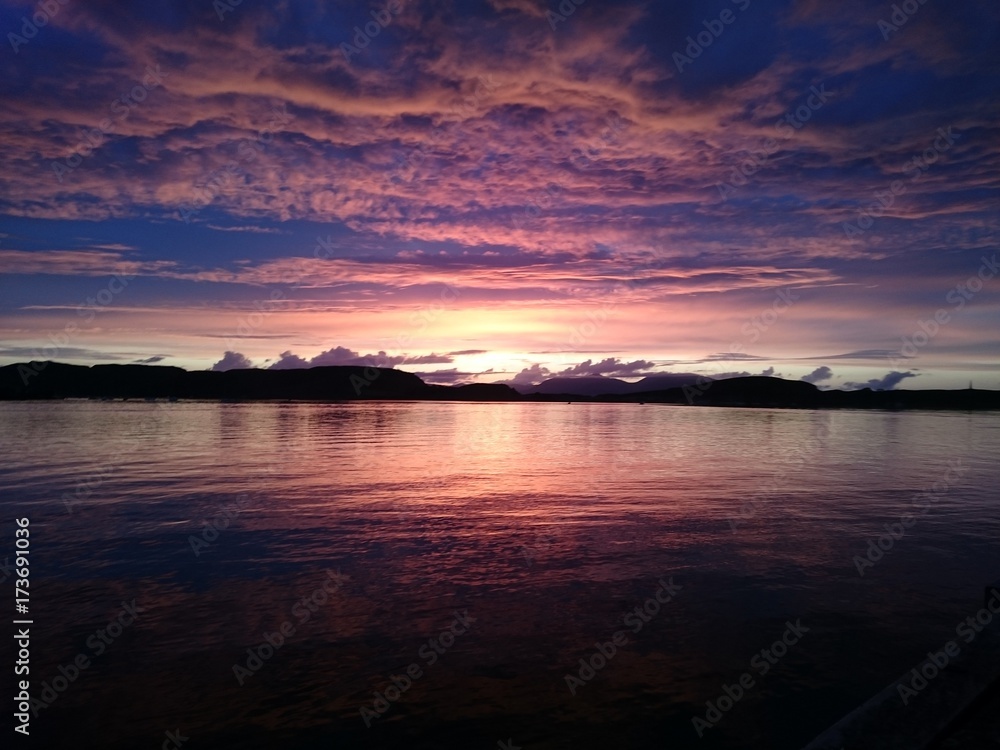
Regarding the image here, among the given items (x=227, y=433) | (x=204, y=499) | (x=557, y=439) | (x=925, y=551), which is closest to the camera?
(x=925, y=551)

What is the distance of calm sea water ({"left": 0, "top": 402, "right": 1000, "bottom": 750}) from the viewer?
8711 millimetres

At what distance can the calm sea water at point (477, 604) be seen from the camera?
871 centimetres

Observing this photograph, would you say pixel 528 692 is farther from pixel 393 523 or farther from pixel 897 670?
pixel 393 523

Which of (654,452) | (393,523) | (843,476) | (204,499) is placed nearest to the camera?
(393,523)

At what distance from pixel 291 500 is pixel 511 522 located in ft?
30.7

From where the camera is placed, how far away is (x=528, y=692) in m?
9.32

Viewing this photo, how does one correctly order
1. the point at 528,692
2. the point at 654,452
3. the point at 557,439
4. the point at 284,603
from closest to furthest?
1. the point at 528,692
2. the point at 284,603
3. the point at 654,452
4. the point at 557,439

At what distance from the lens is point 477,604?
12875mm

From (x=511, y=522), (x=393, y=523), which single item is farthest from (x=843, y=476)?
(x=393, y=523)

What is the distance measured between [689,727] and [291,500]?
19.5 metres

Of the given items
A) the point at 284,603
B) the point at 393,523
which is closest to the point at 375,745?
the point at 284,603

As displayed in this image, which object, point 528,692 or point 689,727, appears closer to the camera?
point 689,727

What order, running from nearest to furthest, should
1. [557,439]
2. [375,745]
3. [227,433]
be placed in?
[375,745] → [557,439] → [227,433]

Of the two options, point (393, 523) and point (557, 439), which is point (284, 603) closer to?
point (393, 523)
